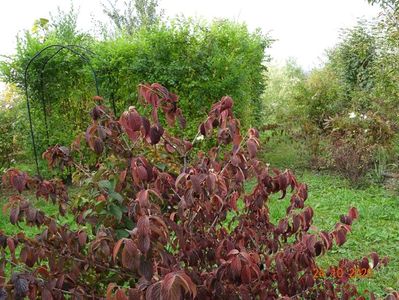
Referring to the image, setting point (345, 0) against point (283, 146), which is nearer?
point (283, 146)

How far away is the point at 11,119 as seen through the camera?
8555 millimetres

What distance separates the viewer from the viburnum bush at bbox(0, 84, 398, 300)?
168cm

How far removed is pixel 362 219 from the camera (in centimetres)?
560

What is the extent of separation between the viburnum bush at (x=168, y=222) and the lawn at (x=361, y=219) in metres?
2.01

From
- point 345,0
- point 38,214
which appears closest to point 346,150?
point 38,214

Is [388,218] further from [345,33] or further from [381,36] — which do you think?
[345,33]

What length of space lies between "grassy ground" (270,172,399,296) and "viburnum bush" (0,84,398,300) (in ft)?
6.11

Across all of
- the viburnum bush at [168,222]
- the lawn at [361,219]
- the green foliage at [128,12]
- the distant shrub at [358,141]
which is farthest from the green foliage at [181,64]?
the green foliage at [128,12]

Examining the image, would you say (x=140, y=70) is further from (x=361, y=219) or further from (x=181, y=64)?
(x=361, y=219)

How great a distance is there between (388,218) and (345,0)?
36.7 feet

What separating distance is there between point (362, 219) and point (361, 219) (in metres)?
0.01
